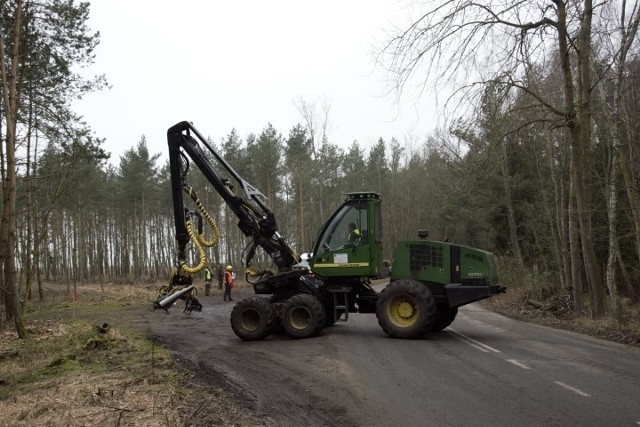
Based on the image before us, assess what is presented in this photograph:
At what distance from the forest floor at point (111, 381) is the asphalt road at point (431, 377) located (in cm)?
47

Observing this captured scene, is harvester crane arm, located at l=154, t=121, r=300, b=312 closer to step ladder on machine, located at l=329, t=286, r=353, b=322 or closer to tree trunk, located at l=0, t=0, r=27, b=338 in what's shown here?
step ladder on machine, located at l=329, t=286, r=353, b=322

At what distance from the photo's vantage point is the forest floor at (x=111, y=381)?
238 inches

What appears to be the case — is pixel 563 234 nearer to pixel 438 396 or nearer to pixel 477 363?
pixel 477 363

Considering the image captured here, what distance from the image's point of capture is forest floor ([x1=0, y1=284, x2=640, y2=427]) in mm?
6039

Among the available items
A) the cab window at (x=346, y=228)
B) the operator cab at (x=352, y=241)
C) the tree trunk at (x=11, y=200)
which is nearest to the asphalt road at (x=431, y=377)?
the operator cab at (x=352, y=241)

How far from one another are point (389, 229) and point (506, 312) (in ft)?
131

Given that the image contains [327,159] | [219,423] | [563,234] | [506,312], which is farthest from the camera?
[327,159]

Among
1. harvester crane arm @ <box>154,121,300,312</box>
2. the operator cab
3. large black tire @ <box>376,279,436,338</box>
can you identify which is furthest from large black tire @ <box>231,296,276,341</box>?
large black tire @ <box>376,279,436,338</box>

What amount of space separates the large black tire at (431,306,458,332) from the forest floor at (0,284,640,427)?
3.03m

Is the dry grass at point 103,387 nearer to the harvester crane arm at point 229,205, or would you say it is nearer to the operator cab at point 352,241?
the harvester crane arm at point 229,205

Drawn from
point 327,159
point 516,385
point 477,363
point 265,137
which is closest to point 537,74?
point 477,363

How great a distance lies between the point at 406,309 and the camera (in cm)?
1187

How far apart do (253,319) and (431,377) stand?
5.43 m

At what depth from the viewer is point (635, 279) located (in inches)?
1055
